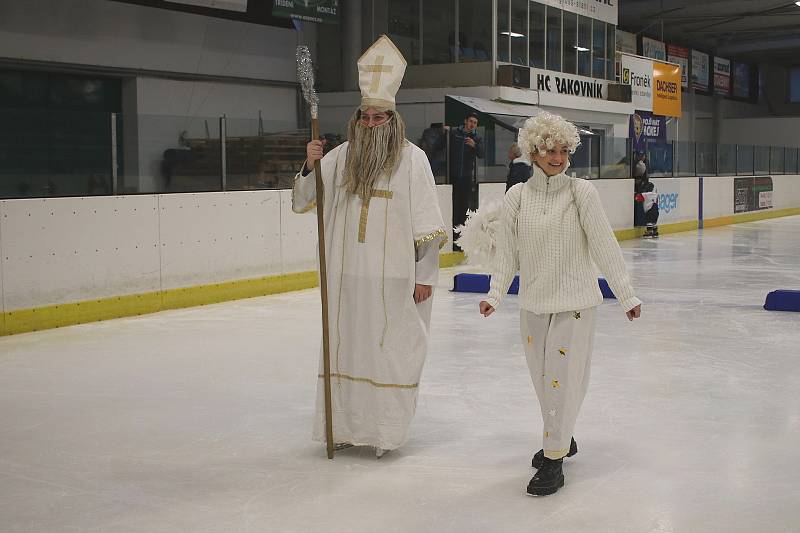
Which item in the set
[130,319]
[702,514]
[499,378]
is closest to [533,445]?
[702,514]

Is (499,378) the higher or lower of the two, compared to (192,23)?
lower

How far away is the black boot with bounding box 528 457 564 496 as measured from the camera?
4258 millimetres

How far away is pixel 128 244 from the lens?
952 cm

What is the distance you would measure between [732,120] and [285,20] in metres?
26.2

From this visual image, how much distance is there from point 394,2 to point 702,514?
18.6 m

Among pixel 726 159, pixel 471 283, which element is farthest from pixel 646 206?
pixel 471 283

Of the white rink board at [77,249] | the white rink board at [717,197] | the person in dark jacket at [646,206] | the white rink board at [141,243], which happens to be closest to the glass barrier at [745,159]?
the white rink board at [717,197]

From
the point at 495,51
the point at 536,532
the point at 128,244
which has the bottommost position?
the point at 536,532

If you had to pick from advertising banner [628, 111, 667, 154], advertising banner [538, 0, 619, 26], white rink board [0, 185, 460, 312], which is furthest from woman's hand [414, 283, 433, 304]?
advertising banner [628, 111, 667, 154]

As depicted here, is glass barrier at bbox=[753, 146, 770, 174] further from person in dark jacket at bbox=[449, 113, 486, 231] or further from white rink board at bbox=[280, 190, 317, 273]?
white rink board at bbox=[280, 190, 317, 273]

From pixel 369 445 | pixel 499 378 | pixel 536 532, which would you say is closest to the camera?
pixel 536 532

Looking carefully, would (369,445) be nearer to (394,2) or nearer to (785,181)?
(394,2)

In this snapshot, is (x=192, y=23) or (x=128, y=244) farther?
(x=192, y=23)

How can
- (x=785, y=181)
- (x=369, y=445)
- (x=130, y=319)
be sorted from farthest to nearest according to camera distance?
(x=785, y=181)
(x=130, y=319)
(x=369, y=445)
